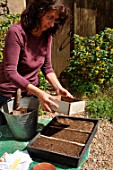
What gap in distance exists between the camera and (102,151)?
2658 millimetres

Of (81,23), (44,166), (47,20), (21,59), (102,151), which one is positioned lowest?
(102,151)

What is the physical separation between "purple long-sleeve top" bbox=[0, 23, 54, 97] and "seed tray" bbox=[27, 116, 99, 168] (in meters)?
0.38

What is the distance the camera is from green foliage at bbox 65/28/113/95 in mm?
3705

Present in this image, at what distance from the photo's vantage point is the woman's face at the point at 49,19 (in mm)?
1744

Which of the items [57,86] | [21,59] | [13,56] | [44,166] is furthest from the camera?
[57,86]

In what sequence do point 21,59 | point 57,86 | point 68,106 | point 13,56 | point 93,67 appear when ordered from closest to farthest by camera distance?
point 68,106 < point 13,56 < point 21,59 < point 57,86 < point 93,67

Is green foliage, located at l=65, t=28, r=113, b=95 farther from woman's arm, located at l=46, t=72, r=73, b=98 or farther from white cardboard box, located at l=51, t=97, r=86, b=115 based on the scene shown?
white cardboard box, located at l=51, t=97, r=86, b=115

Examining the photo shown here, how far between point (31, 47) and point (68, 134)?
712 millimetres

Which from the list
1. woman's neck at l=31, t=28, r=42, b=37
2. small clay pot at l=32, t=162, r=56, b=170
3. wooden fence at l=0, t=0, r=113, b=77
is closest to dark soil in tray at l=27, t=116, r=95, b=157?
small clay pot at l=32, t=162, r=56, b=170

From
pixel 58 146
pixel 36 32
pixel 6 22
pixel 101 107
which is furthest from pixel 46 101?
pixel 6 22

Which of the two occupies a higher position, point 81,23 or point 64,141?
point 81,23

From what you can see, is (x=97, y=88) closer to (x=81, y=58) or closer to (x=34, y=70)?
(x=81, y=58)

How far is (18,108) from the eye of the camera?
1.88m

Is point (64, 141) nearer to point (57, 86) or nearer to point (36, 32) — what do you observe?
point (57, 86)
